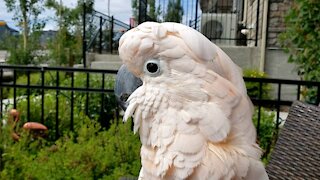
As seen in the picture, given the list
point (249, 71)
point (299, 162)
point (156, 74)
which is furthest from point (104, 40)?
point (156, 74)

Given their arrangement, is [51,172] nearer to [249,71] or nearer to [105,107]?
[105,107]

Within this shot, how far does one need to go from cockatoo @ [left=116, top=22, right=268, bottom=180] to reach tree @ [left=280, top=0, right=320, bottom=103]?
2770mm

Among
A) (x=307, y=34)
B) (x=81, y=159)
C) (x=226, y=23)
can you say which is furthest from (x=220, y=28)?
(x=81, y=159)

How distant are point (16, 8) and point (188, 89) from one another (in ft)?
46.4

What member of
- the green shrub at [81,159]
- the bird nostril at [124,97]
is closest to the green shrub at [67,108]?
the green shrub at [81,159]

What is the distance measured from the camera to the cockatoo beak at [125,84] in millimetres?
1025

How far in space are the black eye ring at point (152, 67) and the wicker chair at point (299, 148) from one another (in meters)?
1.14

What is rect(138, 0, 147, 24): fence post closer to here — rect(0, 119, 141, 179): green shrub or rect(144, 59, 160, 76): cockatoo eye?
rect(0, 119, 141, 179): green shrub

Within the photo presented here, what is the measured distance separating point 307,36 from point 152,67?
9.76 feet

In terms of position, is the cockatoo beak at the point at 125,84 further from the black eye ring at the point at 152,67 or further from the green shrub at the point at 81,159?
the green shrub at the point at 81,159

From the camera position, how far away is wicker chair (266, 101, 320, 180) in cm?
185

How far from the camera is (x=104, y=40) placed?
10141mm

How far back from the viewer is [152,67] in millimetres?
955

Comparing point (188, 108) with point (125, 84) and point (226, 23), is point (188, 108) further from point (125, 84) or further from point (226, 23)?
point (226, 23)
